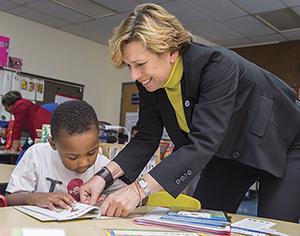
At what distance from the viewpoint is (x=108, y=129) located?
3.79 m

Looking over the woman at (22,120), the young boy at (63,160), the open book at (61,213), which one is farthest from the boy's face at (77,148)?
the woman at (22,120)

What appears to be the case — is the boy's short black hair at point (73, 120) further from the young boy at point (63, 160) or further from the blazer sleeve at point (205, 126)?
the blazer sleeve at point (205, 126)

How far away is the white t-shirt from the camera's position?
132 centimetres

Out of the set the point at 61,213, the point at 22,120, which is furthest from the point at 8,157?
the point at 61,213

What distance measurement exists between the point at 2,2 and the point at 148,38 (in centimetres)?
425

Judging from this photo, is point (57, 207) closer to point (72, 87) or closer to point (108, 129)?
point (108, 129)

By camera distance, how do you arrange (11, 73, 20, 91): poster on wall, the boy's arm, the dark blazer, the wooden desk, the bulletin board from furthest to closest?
the bulletin board → (11, 73, 20, 91): poster on wall → the wooden desk → the boy's arm → the dark blazer

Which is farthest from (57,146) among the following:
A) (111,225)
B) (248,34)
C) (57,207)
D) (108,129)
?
(248,34)

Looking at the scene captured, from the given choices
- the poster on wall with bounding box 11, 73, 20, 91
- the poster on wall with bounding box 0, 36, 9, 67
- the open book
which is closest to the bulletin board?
the poster on wall with bounding box 11, 73, 20, 91

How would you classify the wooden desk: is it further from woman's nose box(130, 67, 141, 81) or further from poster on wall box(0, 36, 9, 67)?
woman's nose box(130, 67, 141, 81)

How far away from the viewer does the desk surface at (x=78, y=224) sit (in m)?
0.90

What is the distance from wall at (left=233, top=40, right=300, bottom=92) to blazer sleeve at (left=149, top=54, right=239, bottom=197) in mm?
4760

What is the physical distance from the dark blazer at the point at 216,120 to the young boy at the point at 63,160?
0.13 metres

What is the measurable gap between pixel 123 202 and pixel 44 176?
0.45 metres
